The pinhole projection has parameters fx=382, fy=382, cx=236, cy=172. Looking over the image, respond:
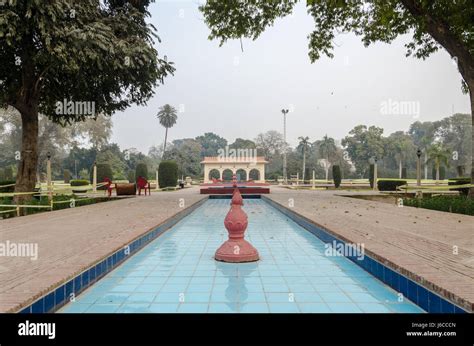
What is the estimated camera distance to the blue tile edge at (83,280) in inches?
138

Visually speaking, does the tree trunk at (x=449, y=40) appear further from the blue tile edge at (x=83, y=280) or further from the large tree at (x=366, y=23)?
the blue tile edge at (x=83, y=280)

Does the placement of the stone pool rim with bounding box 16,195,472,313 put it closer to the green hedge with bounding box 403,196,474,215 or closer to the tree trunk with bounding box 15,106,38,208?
the green hedge with bounding box 403,196,474,215

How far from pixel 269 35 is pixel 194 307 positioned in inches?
591

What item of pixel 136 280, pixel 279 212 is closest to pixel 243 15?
pixel 279 212

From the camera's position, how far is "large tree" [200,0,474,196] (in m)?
12.9

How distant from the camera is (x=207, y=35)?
16250 millimetres

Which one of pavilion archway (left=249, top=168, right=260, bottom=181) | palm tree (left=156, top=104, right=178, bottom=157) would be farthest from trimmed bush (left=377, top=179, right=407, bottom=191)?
palm tree (left=156, top=104, right=178, bottom=157)

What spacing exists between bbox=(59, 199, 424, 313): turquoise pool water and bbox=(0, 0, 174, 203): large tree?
26.4ft

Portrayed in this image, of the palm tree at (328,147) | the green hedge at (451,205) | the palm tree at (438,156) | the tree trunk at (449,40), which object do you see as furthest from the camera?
the palm tree at (328,147)

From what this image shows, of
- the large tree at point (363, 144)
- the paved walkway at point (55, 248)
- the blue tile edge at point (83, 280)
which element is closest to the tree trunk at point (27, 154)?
the paved walkway at point (55, 248)

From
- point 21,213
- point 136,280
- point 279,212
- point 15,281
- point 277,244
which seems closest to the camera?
point 15,281

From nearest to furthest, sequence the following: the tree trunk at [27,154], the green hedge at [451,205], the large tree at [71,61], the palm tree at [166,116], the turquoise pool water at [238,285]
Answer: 1. the turquoise pool water at [238,285]
2. the green hedge at [451,205]
3. the large tree at [71,61]
4. the tree trunk at [27,154]
5. the palm tree at [166,116]

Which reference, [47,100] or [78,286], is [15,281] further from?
[47,100]

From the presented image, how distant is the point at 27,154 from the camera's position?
1396 cm
